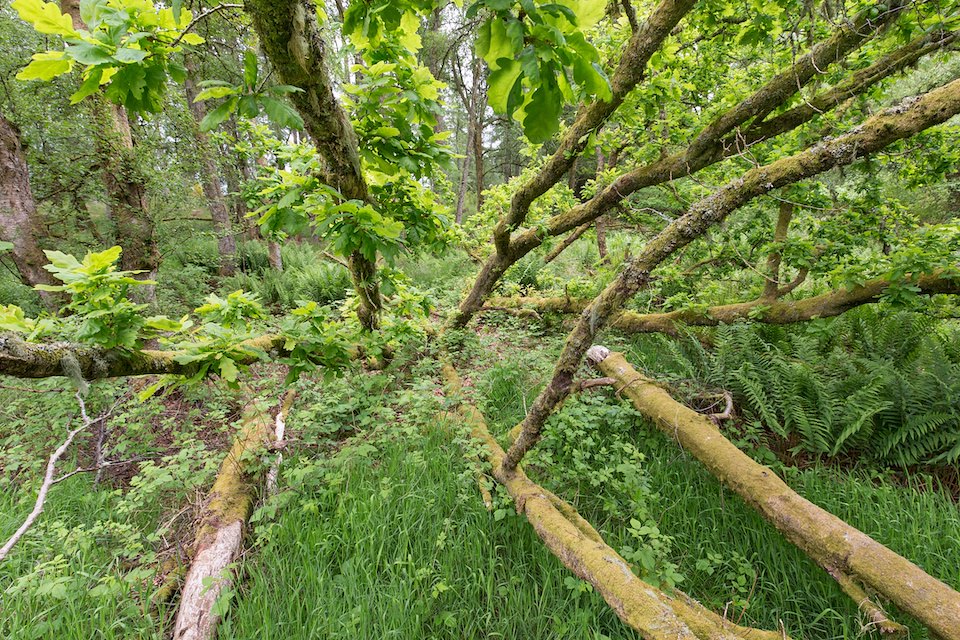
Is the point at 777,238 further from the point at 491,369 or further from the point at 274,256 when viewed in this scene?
the point at 274,256

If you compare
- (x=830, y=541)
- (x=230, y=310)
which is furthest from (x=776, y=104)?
(x=230, y=310)

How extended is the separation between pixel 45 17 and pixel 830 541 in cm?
353

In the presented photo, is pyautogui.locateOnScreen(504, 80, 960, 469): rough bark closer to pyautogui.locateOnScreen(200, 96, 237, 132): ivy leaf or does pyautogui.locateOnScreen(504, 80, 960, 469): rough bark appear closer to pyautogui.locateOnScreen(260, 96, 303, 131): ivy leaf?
pyautogui.locateOnScreen(260, 96, 303, 131): ivy leaf

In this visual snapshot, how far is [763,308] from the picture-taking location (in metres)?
3.87

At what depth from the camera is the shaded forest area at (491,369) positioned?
5.47ft

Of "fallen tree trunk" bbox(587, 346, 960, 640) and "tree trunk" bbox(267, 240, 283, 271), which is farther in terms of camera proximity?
"tree trunk" bbox(267, 240, 283, 271)

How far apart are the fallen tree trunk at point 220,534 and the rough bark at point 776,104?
3279 mm

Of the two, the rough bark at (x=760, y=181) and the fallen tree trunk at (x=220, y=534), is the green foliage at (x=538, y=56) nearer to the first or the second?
the rough bark at (x=760, y=181)

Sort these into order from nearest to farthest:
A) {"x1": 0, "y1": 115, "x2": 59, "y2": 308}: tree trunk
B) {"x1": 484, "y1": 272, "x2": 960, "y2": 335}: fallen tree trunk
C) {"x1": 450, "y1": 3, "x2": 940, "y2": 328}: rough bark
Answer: {"x1": 450, "y1": 3, "x2": 940, "y2": 328}: rough bark
{"x1": 484, "y1": 272, "x2": 960, "y2": 335}: fallen tree trunk
{"x1": 0, "y1": 115, "x2": 59, "y2": 308}: tree trunk

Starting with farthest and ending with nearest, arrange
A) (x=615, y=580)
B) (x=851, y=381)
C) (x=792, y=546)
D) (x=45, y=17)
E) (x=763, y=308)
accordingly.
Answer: (x=763, y=308) < (x=851, y=381) < (x=792, y=546) < (x=615, y=580) < (x=45, y=17)

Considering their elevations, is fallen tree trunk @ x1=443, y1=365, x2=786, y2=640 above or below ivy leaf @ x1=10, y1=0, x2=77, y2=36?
below

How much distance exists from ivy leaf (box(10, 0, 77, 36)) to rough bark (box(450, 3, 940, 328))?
2.75 m

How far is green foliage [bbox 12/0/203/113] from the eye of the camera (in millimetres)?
1105

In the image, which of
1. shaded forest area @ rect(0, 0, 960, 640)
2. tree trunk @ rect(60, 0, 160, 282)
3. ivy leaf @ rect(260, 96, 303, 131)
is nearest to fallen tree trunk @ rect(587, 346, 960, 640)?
shaded forest area @ rect(0, 0, 960, 640)
